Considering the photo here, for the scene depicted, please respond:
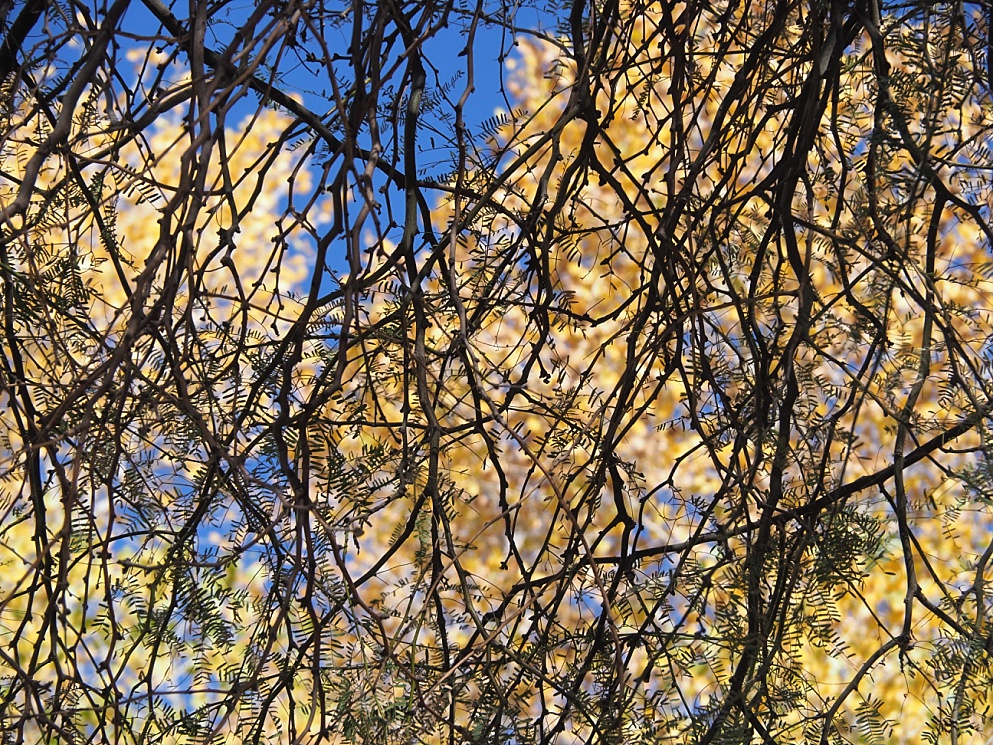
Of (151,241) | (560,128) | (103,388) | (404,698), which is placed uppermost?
(151,241)

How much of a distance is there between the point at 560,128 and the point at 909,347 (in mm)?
391

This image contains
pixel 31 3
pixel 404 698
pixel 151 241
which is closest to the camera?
pixel 404 698

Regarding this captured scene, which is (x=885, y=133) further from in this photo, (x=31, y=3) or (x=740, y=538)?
(x=31, y=3)

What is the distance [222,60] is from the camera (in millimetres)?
733

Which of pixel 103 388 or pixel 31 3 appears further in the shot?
pixel 31 3

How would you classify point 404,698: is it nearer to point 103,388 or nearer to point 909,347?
point 103,388

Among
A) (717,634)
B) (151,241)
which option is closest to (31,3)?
(717,634)

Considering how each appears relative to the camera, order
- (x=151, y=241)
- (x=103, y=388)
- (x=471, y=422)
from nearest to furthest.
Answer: (x=103, y=388) < (x=471, y=422) < (x=151, y=241)

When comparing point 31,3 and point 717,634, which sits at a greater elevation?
point 31,3

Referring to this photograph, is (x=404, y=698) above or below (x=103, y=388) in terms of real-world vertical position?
below

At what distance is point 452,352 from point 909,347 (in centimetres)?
42

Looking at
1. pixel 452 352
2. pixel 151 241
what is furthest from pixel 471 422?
pixel 151 241

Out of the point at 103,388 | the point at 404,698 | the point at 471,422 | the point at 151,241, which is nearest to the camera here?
the point at 103,388

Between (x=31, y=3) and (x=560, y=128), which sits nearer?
(x=560, y=128)
